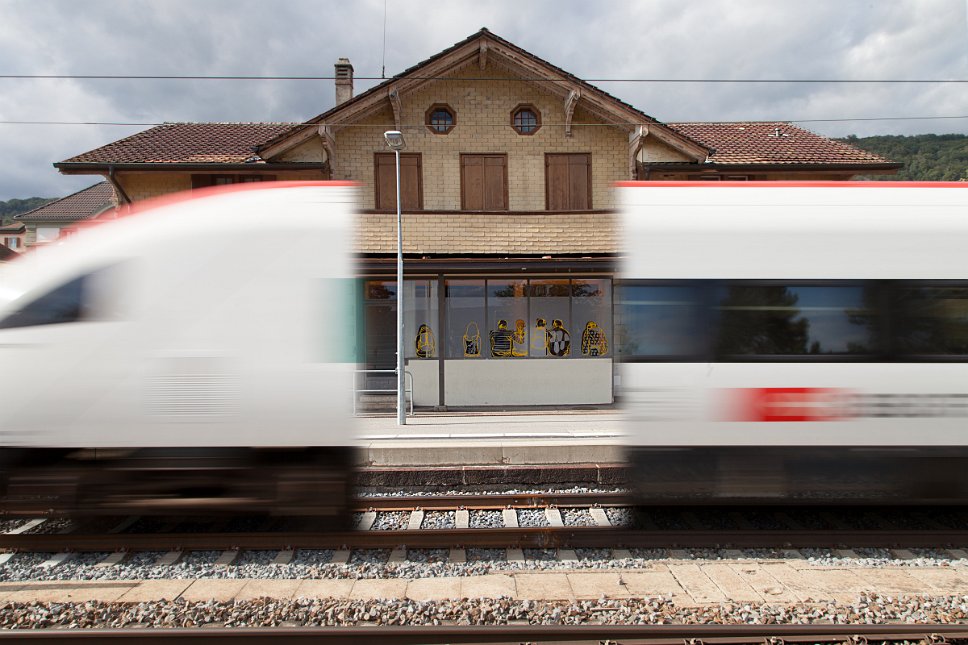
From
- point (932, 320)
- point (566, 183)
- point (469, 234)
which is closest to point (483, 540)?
point (932, 320)

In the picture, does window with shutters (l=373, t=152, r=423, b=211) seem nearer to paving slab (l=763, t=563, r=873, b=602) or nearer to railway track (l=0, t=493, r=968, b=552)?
railway track (l=0, t=493, r=968, b=552)

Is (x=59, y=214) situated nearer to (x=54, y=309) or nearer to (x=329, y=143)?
(x=329, y=143)

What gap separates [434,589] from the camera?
443cm

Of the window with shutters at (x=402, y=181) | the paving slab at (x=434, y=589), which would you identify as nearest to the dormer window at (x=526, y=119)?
the window with shutters at (x=402, y=181)

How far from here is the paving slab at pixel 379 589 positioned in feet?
14.2

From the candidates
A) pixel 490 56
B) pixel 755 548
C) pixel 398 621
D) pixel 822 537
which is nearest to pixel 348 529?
pixel 398 621

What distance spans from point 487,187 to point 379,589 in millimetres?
11987

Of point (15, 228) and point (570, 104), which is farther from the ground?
point (15, 228)

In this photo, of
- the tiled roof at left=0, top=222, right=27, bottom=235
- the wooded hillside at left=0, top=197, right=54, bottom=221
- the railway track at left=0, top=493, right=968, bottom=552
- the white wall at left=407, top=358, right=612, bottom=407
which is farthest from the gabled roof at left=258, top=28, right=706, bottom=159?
the wooded hillside at left=0, top=197, right=54, bottom=221

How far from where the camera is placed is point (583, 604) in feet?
13.5

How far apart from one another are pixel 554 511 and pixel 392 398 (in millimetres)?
8457

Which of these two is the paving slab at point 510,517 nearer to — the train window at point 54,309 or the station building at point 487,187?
the train window at point 54,309

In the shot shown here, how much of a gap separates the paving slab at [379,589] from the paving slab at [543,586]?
0.90 metres

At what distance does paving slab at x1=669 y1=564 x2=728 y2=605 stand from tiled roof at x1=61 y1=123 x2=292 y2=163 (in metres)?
14.4
